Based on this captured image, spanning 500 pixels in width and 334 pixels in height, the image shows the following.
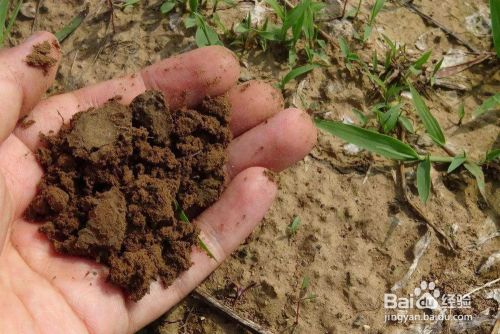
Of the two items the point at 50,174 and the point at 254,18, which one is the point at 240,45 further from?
the point at 50,174

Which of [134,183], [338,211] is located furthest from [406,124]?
[134,183]

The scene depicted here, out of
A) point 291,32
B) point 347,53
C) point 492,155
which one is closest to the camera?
point 492,155

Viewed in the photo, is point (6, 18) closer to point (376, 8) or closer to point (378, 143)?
point (376, 8)

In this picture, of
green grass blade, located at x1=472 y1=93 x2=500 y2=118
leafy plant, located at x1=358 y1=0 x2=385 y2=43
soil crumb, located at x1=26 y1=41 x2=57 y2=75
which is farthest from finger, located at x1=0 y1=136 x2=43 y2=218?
green grass blade, located at x1=472 y1=93 x2=500 y2=118

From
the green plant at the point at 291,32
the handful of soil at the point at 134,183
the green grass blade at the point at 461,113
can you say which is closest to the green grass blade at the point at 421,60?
the green grass blade at the point at 461,113

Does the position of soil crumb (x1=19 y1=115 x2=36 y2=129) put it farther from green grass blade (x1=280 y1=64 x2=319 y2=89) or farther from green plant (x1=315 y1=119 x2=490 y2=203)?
green plant (x1=315 y1=119 x2=490 y2=203)

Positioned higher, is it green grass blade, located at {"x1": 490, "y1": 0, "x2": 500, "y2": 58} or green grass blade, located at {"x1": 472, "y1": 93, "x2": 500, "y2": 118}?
green grass blade, located at {"x1": 490, "y1": 0, "x2": 500, "y2": 58}

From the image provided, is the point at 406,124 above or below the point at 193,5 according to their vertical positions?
below
